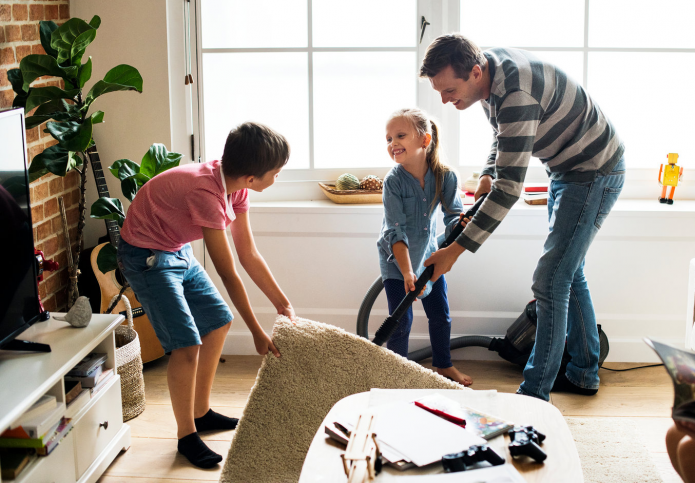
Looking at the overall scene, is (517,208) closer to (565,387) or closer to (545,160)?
(545,160)

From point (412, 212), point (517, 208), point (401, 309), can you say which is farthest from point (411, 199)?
point (517, 208)

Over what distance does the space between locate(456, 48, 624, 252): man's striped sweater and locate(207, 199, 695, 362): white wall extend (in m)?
0.63

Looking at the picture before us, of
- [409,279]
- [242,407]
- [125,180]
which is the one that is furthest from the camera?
[242,407]

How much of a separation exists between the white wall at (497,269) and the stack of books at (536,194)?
0.04m

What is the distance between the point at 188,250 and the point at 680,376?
1.45 metres

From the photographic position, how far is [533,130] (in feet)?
6.50

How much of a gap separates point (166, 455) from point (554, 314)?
136cm

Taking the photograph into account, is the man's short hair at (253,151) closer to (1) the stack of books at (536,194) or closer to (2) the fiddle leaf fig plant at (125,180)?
(2) the fiddle leaf fig plant at (125,180)

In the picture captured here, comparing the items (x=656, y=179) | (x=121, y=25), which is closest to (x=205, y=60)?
(x=121, y=25)

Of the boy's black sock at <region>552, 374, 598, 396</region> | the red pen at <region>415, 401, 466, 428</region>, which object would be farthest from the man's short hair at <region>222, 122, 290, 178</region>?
the boy's black sock at <region>552, 374, 598, 396</region>

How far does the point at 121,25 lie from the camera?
9.20 ft

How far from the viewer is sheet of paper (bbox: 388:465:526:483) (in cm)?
126

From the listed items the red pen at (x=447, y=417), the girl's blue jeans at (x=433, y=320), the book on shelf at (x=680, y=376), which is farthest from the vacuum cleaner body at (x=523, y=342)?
the book on shelf at (x=680, y=376)

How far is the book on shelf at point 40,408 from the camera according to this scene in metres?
1.67
